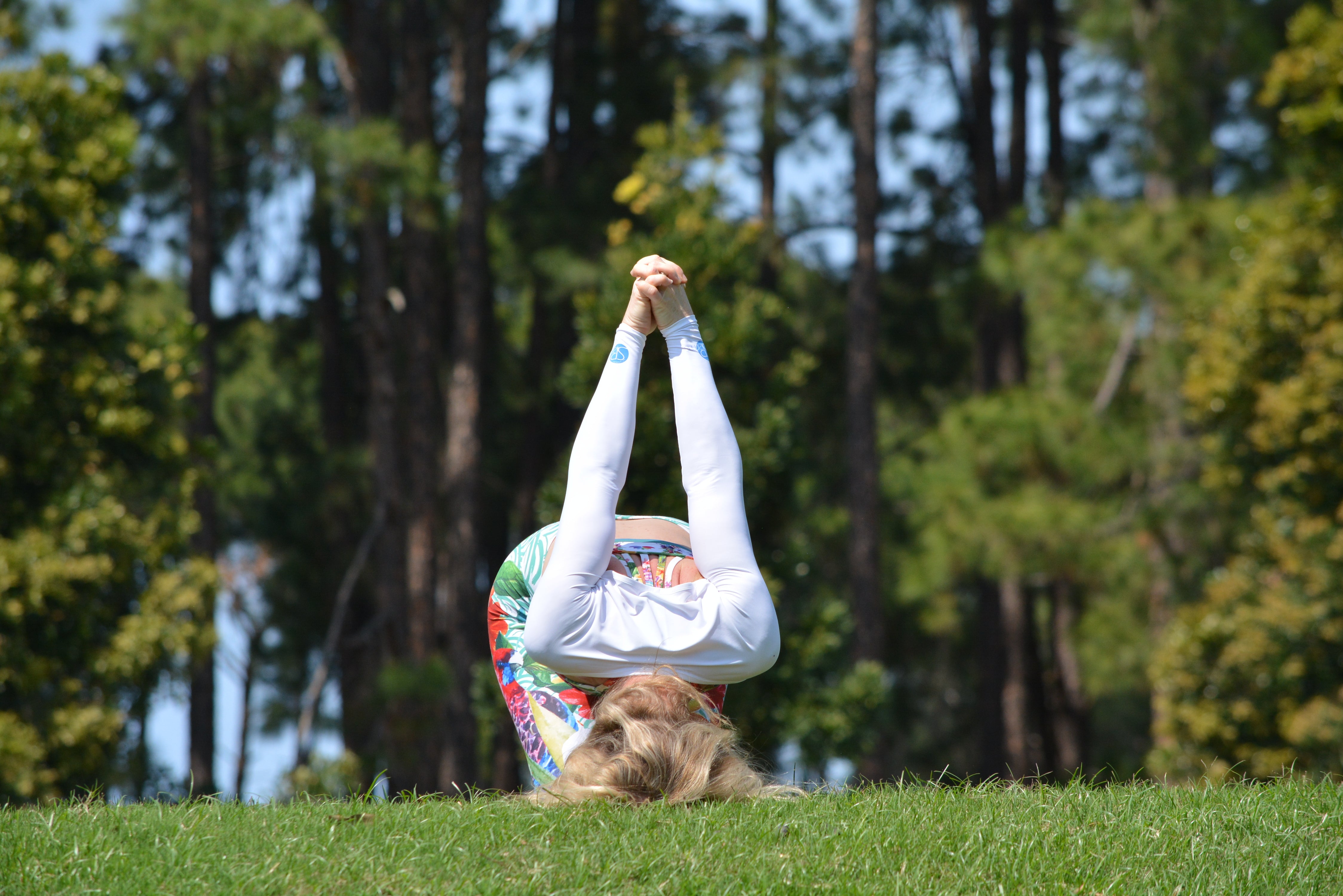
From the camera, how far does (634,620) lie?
3342 millimetres

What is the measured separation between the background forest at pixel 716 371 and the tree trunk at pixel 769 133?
2.5 inches

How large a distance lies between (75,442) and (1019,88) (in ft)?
43.7

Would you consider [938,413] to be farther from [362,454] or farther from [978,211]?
[362,454]

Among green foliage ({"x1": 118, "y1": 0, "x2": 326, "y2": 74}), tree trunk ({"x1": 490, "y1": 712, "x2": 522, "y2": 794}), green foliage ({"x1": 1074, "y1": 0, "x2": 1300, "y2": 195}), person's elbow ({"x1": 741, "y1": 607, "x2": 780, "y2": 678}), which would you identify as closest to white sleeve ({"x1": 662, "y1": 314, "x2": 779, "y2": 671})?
person's elbow ({"x1": 741, "y1": 607, "x2": 780, "y2": 678})

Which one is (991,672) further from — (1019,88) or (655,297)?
(655,297)

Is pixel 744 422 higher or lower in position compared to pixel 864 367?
lower

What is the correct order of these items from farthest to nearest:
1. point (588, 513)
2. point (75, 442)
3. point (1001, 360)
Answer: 1. point (1001, 360)
2. point (75, 442)
3. point (588, 513)

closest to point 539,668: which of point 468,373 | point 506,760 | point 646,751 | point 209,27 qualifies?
point 646,751

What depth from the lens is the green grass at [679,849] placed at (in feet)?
9.34

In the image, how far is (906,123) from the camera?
1822 centimetres

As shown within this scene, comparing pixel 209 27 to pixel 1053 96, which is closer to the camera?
pixel 209 27

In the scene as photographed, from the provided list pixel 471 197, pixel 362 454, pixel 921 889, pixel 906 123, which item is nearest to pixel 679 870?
pixel 921 889

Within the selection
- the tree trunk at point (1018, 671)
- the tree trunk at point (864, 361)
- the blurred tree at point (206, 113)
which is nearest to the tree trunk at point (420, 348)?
the blurred tree at point (206, 113)

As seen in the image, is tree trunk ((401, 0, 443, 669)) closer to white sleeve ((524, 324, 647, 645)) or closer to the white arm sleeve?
white sleeve ((524, 324, 647, 645))
